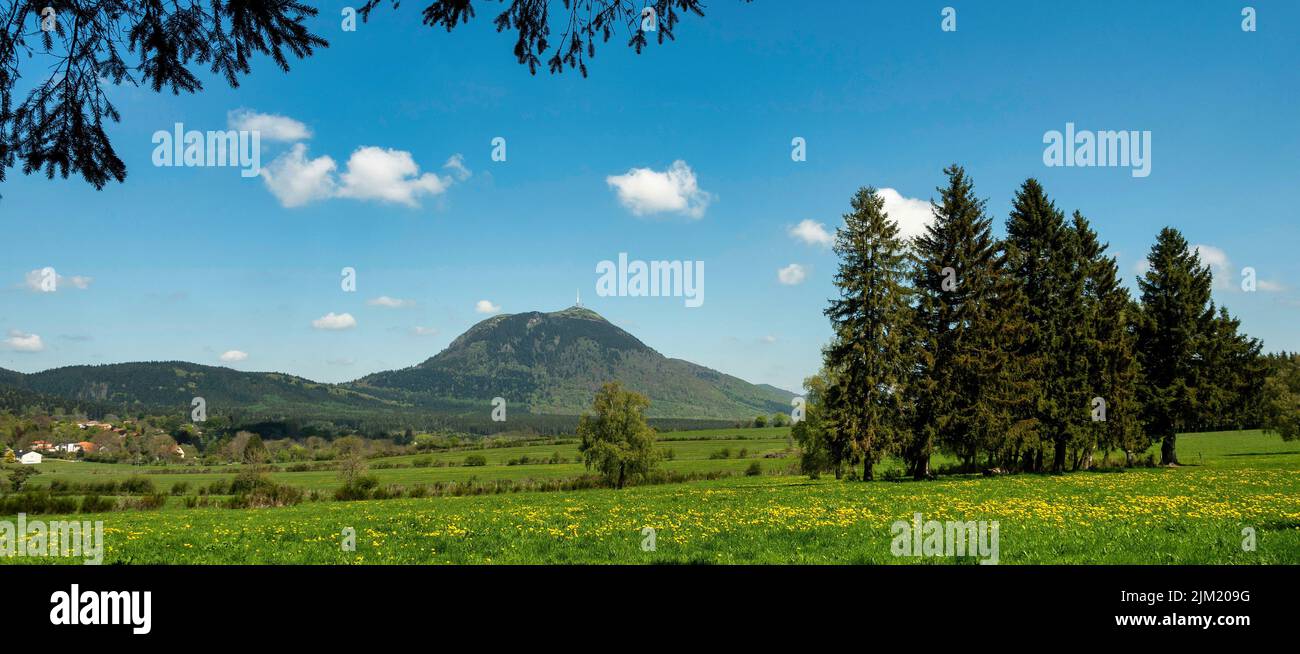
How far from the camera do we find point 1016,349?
1788 inches

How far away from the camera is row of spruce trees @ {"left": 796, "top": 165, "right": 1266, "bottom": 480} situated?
41438 millimetres

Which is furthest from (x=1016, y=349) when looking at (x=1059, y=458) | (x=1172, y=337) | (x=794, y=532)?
(x=794, y=532)

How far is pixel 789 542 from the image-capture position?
50.3 feet

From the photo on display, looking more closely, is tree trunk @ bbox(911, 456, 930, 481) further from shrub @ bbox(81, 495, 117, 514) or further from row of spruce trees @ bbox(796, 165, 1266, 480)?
shrub @ bbox(81, 495, 117, 514)

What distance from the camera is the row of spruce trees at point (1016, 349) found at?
41.4 meters

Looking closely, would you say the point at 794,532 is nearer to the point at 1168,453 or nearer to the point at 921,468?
the point at 921,468

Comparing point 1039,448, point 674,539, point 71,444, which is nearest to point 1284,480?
point 1039,448

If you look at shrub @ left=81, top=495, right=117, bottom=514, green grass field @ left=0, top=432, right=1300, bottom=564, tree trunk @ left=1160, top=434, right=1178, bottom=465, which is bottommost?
shrub @ left=81, top=495, right=117, bottom=514

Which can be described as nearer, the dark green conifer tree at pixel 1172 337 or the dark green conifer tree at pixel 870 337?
the dark green conifer tree at pixel 870 337

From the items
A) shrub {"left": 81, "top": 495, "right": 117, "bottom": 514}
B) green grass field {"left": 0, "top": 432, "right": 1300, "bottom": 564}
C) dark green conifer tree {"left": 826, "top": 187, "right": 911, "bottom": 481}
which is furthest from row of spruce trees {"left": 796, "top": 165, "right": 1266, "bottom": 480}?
shrub {"left": 81, "top": 495, "right": 117, "bottom": 514}

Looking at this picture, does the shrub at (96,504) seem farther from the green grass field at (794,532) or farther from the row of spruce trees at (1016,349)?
the row of spruce trees at (1016,349)

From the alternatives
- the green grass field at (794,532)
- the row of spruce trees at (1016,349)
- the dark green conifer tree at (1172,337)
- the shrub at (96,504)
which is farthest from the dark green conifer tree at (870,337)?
the shrub at (96,504)

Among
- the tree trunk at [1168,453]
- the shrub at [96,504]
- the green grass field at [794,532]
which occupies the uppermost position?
the green grass field at [794,532]
